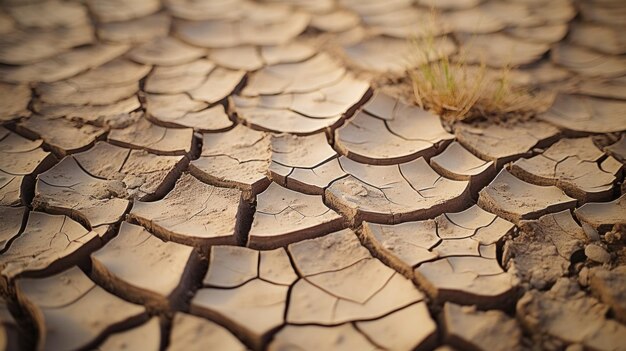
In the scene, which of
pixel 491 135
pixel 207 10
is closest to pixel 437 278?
pixel 491 135

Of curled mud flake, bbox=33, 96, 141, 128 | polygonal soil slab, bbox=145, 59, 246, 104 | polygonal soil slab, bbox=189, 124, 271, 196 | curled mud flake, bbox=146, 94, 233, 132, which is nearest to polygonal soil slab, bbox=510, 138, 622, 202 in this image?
polygonal soil slab, bbox=189, 124, 271, 196

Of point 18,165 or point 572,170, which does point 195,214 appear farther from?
point 572,170

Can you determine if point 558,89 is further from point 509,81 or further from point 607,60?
point 607,60

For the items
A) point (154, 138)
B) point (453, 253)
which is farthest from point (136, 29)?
point (453, 253)

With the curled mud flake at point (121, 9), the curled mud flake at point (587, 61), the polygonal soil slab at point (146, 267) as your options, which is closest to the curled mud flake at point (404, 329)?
the polygonal soil slab at point (146, 267)

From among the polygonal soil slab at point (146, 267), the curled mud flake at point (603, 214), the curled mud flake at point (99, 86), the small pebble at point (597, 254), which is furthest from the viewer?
the curled mud flake at point (99, 86)

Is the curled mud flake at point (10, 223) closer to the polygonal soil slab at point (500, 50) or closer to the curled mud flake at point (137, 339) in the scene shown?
the curled mud flake at point (137, 339)

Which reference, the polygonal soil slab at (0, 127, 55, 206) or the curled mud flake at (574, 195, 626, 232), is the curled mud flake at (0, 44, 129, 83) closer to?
the polygonal soil slab at (0, 127, 55, 206)
